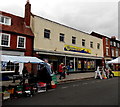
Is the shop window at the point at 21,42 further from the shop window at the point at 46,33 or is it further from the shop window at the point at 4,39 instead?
the shop window at the point at 46,33

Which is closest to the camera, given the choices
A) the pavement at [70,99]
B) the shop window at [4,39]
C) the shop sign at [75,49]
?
the pavement at [70,99]

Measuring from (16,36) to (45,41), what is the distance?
12.8ft

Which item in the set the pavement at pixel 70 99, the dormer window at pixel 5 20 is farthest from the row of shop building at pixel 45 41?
the pavement at pixel 70 99

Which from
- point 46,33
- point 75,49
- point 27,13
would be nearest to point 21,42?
point 46,33

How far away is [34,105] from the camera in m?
5.04

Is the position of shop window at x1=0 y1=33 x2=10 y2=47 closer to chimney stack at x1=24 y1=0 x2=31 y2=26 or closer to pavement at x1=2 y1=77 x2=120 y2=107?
chimney stack at x1=24 y1=0 x2=31 y2=26

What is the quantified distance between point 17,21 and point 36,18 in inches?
103

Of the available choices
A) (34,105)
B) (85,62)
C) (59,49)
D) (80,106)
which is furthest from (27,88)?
(85,62)

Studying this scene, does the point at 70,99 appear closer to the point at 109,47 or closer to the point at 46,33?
the point at 46,33

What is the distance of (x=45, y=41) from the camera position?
16.0 metres

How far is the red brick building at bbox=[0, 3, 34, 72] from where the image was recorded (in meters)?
12.7

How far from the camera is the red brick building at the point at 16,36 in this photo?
12703 mm

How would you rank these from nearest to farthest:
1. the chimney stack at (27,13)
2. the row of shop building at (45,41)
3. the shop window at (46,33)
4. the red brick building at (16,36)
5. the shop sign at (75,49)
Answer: the red brick building at (16,36) → the row of shop building at (45,41) → the chimney stack at (27,13) → the shop window at (46,33) → the shop sign at (75,49)

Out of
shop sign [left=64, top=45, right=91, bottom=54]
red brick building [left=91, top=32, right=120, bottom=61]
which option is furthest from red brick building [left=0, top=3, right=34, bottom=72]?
red brick building [left=91, top=32, right=120, bottom=61]
